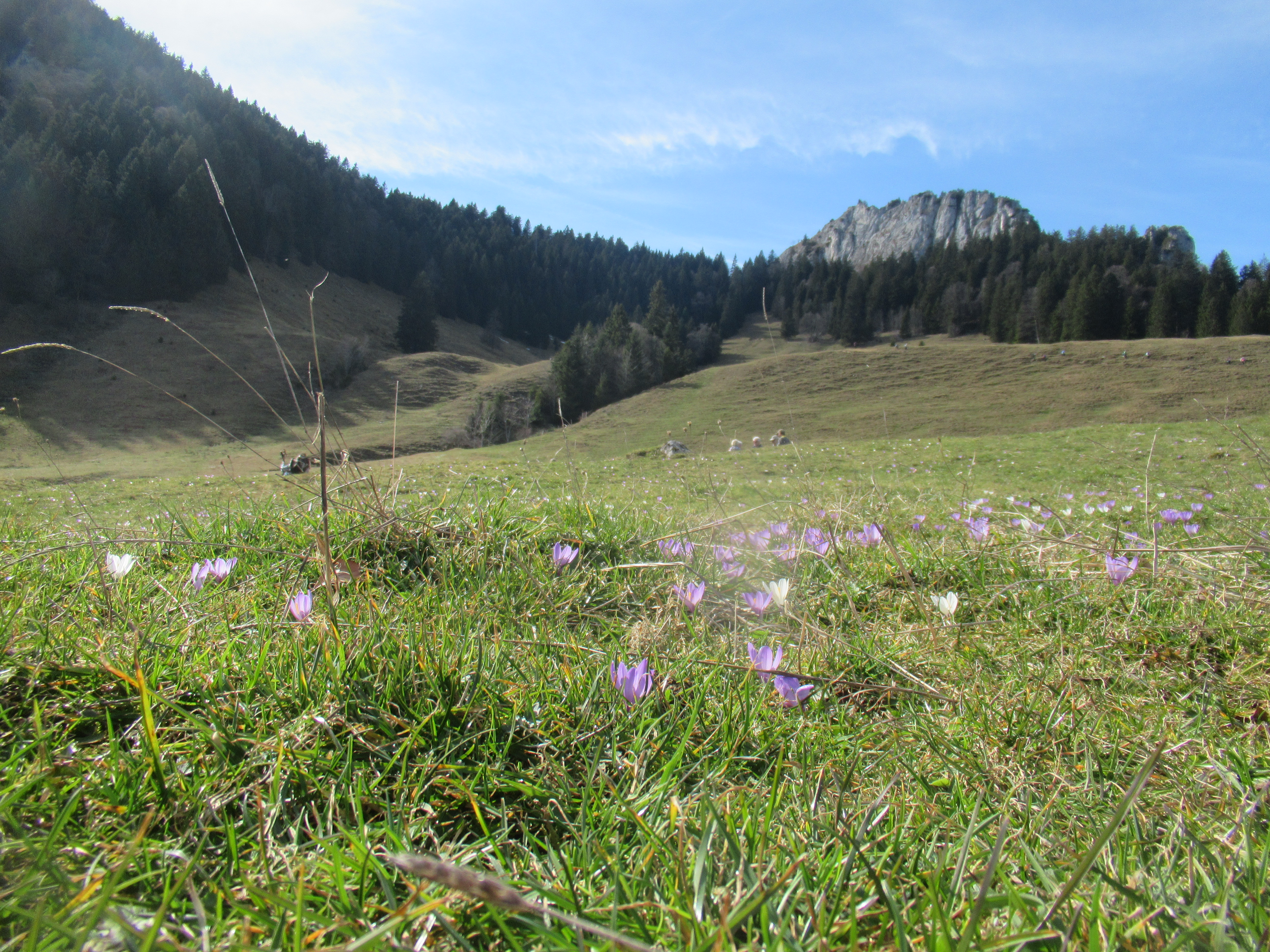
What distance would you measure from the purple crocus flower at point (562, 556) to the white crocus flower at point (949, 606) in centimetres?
124

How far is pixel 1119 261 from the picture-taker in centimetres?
7762

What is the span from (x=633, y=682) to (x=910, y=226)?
168 m

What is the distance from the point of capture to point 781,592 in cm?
188

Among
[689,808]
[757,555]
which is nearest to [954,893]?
[689,808]

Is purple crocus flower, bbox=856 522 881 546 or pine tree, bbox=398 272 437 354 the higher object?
pine tree, bbox=398 272 437 354

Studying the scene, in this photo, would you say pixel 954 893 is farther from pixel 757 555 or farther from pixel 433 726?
pixel 757 555

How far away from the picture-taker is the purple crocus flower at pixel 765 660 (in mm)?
1500

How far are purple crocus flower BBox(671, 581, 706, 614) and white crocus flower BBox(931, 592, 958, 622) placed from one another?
758 mm

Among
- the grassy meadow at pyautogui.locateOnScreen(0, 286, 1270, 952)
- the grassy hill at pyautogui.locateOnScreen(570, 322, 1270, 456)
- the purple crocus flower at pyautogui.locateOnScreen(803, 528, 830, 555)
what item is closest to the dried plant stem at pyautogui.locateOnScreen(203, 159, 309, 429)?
the grassy meadow at pyautogui.locateOnScreen(0, 286, 1270, 952)

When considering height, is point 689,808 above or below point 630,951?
below

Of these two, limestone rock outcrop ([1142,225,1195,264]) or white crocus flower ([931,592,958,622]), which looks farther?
limestone rock outcrop ([1142,225,1195,264])

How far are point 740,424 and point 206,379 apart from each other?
44.1 m

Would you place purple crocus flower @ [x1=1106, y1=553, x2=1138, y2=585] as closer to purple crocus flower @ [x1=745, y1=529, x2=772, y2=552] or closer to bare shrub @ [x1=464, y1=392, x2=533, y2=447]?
purple crocus flower @ [x1=745, y1=529, x2=772, y2=552]

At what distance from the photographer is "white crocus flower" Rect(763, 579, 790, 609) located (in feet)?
6.09
